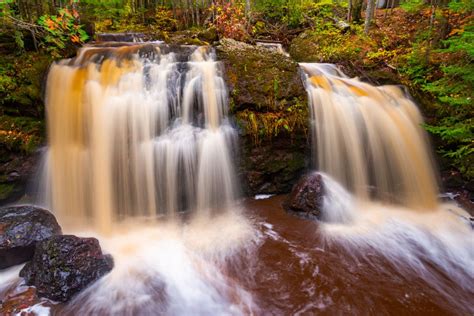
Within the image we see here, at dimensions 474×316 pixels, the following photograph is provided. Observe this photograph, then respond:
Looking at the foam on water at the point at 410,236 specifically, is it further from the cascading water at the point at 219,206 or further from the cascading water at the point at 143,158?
the cascading water at the point at 143,158

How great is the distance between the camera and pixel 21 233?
3.56m

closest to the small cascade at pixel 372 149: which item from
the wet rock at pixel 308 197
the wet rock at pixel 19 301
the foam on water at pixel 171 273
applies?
the wet rock at pixel 308 197

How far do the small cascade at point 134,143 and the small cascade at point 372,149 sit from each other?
6.35ft

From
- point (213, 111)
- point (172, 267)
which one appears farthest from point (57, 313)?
point (213, 111)

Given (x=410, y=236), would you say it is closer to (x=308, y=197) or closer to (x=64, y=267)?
(x=308, y=197)

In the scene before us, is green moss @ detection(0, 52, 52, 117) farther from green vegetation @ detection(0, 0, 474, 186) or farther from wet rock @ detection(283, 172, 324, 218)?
wet rock @ detection(283, 172, 324, 218)

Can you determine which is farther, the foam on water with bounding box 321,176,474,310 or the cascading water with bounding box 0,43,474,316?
the foam on water with bounding box 321,176,474,310

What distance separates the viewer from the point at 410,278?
343 cm

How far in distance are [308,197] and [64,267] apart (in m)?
3.68

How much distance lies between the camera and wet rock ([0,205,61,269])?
347 centimetres

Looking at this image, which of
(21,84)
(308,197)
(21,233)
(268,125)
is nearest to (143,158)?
(21,233)

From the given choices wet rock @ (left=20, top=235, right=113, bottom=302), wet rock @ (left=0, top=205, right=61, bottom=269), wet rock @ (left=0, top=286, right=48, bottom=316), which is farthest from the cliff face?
wet rock @ (left=0, top=286, right=48, bottom=316)

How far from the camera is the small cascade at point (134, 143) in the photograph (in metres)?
4.66

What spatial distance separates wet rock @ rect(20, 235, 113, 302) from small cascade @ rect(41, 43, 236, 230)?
A: 1113 mm
